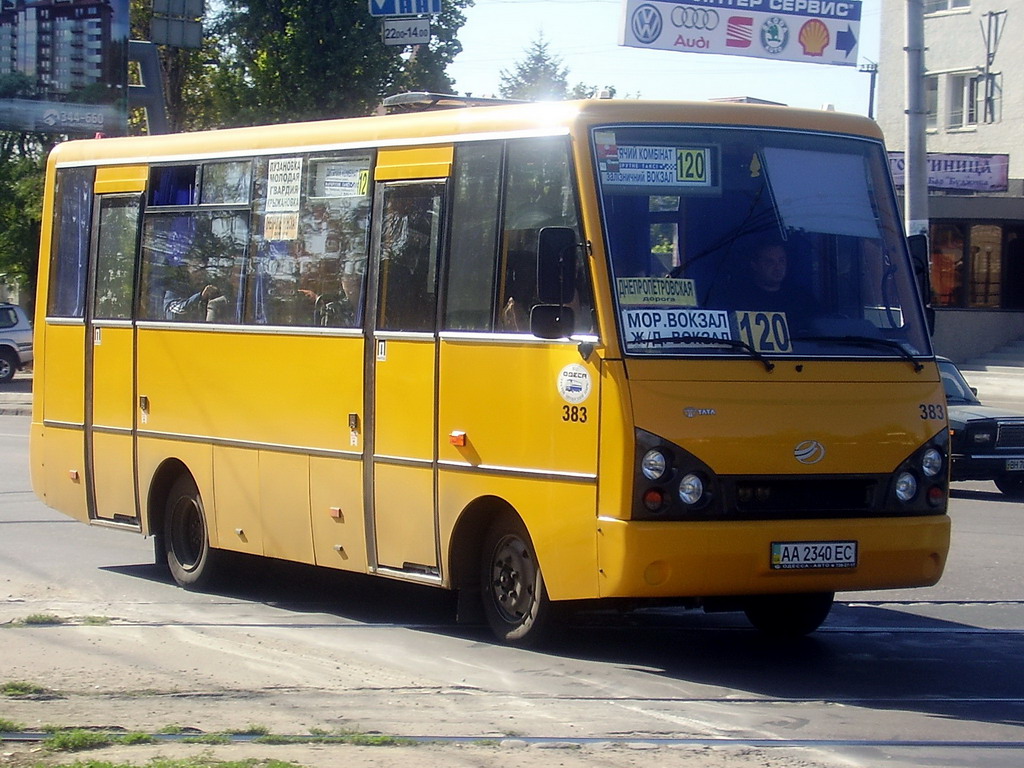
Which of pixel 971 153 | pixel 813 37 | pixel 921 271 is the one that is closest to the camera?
pixel 921 271

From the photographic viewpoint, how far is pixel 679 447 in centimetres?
797

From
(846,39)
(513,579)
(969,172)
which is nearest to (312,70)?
(846,39)

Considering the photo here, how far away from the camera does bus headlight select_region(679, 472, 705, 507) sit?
797cm

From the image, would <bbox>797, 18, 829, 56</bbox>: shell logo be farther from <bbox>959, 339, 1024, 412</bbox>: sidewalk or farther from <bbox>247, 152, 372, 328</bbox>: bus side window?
<bbox>247, 152, 372, 328</bbox>: bus side window

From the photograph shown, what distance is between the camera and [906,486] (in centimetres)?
852

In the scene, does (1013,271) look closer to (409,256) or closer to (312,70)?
(312,70)

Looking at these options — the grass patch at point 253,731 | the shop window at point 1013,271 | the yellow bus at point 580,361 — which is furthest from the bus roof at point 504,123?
the shop window at point 1013,271

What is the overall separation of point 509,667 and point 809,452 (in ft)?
6.07

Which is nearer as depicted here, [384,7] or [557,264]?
[557,264]

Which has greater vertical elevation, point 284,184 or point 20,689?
point 284,184

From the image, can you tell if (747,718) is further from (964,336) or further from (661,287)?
(964,336)

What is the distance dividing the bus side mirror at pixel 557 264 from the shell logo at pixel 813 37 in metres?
35.2

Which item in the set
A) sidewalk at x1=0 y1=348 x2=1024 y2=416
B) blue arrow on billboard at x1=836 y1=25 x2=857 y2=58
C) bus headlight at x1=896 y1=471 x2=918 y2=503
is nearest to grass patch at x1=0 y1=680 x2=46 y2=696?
bus headlight at x1=896 y1=471 x2=918 y2=503

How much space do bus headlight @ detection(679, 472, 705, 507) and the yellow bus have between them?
0.01 meters
